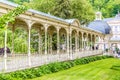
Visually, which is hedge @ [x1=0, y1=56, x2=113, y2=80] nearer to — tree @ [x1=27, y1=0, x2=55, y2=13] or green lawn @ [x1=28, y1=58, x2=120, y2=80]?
green lawn @ [x1=28, y1=58, x2=120, y2=80]

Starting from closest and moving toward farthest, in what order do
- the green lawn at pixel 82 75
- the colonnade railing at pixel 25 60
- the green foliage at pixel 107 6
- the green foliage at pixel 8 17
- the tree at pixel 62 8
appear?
the green foliage at pixel 8 17 → the colonnade railing at pixel 25 60 → the green lawn at pixel 82 75 → the tree at pixel 62 8 → the green foliage at pixel 107 6

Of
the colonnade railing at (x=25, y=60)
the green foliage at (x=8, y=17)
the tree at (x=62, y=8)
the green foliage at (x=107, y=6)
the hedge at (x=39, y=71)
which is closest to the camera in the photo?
the green foliage at (x=8, y=17)

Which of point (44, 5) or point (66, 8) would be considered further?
point (44, 5)

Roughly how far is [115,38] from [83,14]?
26602mm

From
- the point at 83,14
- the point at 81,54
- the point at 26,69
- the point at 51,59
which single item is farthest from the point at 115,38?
the point at 26,69

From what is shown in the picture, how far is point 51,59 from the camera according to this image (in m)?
19.5

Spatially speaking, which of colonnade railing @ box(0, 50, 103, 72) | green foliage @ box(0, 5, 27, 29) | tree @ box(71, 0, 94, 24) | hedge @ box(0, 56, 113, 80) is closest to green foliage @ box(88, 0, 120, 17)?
tree @ box(71, 0, 94, 24)

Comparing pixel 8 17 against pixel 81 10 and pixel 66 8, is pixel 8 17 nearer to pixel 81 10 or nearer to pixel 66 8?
pixel 66 8

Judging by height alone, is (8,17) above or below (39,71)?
above

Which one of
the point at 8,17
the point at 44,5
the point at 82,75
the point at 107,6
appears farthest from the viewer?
the point at 107,6

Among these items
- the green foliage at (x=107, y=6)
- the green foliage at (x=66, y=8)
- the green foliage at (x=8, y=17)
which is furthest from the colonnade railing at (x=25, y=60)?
the green foliage at (x=107, y=6)

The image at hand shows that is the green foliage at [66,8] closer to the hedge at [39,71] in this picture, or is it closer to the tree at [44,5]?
the tree at [44,5]

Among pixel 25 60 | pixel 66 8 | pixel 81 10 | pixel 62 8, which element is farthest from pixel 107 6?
pixel 25 60

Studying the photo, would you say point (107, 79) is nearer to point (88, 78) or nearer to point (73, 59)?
point (88, 78)
